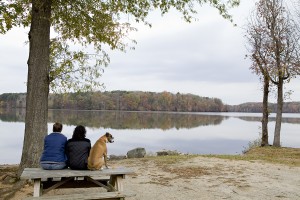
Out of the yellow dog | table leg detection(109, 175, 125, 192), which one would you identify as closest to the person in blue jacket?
the yellow dog

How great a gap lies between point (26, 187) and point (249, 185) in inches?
243

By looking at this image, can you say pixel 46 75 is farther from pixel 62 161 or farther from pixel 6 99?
pixel 6 99

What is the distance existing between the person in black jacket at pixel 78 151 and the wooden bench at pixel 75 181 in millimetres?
186

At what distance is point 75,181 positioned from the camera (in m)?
7.33

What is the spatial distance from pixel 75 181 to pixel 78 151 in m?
1.12

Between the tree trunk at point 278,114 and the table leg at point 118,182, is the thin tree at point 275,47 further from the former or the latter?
the table leg at point 118,182

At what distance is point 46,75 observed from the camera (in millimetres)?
8695

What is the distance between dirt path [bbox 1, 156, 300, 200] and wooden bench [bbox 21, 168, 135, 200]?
1.01 meters

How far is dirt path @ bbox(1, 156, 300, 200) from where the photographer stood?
8195 millimetres

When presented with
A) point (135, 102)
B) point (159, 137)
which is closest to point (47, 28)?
point (159, 137)

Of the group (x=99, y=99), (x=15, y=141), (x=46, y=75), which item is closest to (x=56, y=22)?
(x=46, y=75)

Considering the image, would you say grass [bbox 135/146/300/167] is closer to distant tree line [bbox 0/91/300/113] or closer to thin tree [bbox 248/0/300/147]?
thin tree [bbox 248/0/300/147]

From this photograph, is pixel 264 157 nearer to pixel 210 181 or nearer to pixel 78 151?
pixel 210 181

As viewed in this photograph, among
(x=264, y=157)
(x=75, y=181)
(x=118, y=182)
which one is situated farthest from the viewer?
(x=264, y=157)
